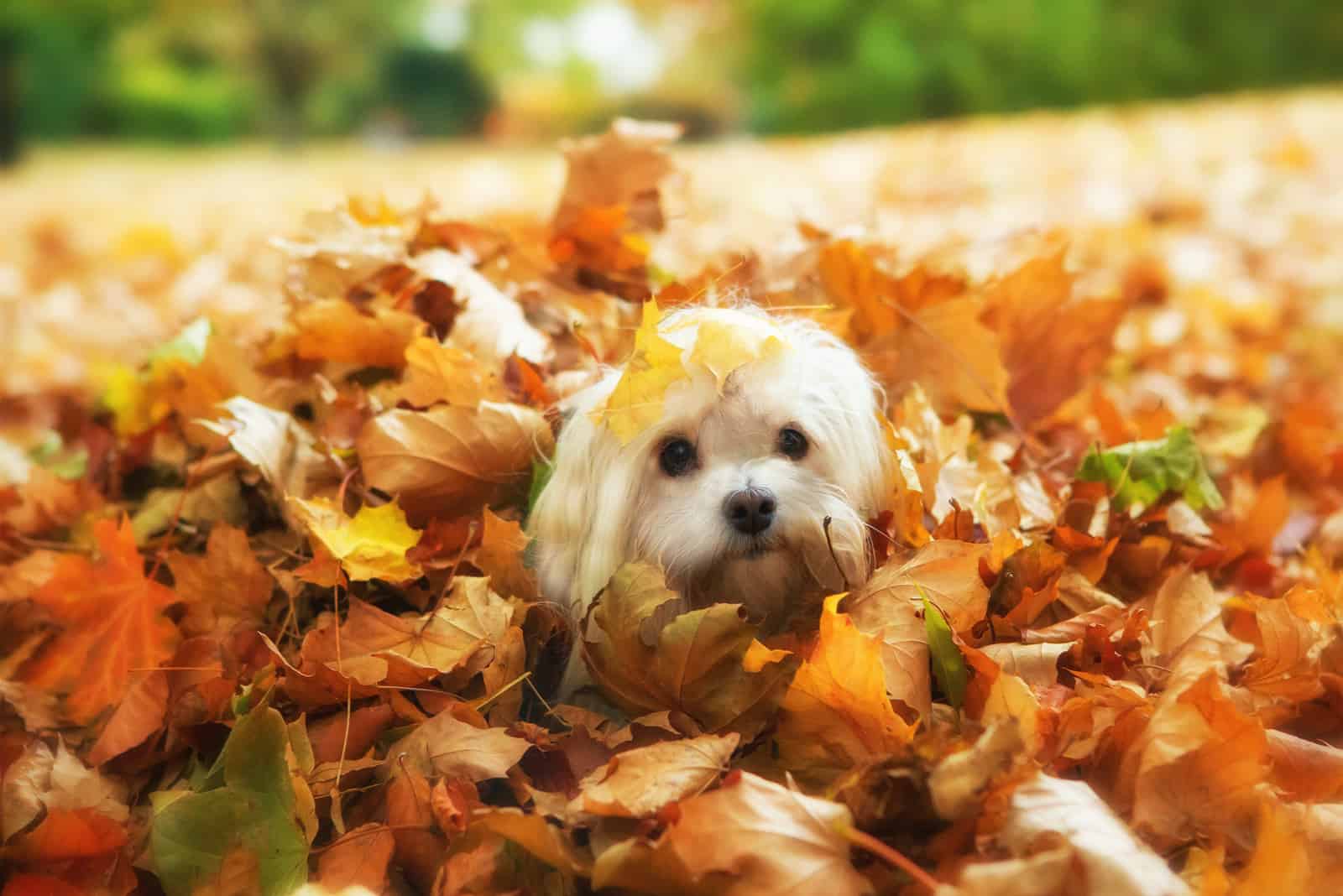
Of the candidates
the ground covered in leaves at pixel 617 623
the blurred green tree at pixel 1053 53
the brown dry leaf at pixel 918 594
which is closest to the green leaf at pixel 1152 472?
the ground covered in leaves at pixel 617 623

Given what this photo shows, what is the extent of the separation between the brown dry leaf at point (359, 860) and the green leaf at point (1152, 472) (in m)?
1.32

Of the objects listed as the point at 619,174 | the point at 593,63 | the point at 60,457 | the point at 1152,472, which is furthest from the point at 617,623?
the point at 593,63

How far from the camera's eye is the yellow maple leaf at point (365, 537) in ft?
5.82

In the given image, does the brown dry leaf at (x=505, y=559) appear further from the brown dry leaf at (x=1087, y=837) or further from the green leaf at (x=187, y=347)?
the green leaf at (x=187, y=347)

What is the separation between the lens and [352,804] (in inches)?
62.9

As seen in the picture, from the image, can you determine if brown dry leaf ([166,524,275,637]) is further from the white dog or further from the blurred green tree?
the blurred green tree

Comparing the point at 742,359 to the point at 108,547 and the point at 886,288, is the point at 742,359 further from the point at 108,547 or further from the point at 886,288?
the point at 108,547

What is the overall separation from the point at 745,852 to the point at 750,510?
0.51 metres

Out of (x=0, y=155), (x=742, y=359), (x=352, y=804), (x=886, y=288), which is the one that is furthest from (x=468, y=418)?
(x=0, y=155)

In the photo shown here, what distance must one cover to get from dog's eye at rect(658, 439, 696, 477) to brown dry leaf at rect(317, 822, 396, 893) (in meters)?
0.64

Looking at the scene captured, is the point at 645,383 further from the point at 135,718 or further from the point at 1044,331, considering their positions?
the point at 1044,331

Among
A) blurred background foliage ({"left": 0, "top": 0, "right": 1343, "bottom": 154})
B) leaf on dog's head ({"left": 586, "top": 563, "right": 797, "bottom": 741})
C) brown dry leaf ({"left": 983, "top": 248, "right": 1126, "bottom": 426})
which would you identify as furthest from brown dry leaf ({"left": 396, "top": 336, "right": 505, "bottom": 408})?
blurred background foliage ({"left": 0, "top": 0, "right": 1343, "bottom": 154})

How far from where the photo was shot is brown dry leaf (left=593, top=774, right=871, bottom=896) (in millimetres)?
1253

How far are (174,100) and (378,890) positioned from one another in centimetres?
3042
